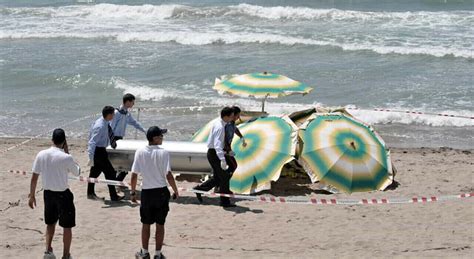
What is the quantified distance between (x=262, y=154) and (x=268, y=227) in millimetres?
1861

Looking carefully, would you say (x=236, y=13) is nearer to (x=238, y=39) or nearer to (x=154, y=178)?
(x=238, y=39)

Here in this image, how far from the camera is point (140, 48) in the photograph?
1105 inches

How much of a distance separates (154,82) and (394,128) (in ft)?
25.4

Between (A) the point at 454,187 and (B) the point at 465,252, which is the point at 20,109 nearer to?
(A) the point at 454,187

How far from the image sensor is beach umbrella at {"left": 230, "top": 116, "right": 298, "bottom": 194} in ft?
36.9

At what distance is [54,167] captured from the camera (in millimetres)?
7906

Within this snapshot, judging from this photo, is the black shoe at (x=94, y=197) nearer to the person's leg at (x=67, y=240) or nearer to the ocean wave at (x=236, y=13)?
the person's leg at (x=67, y=240)

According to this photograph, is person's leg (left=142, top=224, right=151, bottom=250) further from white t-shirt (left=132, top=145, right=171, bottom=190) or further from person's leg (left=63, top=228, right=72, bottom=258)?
person's leg (left=63, top=228, right=72, bottom=258)

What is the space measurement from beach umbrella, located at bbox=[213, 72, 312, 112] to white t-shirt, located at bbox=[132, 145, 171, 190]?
434cm

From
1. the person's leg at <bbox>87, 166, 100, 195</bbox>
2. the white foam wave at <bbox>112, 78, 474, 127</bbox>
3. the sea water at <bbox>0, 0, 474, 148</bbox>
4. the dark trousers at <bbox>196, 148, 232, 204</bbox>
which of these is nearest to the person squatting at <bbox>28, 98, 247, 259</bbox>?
the dark trousers at <bbox>196, 148, 232, 204</bbox>

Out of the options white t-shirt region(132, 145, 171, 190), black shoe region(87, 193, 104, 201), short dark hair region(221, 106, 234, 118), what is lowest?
black shoe region(87, 193, 104, 201)

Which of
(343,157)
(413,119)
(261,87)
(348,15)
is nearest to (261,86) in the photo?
(261,87)

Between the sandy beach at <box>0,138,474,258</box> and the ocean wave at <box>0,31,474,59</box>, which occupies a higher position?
the ocean wave at <box>0,31,474,59</box>

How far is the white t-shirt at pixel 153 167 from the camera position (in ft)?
26.3
